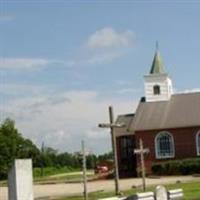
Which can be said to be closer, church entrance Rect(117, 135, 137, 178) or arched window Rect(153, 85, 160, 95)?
church entrance Rect(117, 135, 137, 178)

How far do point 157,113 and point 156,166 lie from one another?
215 inches

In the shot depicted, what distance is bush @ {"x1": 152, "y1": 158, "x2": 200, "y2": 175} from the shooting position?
199 feet

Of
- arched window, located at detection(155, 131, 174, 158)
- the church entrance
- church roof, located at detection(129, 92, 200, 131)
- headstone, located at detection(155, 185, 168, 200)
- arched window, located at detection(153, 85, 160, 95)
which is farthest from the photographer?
arched window, located at detection(153, 85, 160, 95)

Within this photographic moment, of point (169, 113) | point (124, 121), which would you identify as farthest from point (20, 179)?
point (124, 121)

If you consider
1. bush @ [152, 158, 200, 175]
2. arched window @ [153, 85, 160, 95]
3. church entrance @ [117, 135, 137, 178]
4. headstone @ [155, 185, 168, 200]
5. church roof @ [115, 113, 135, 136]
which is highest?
arched window @ [153, 85, 160, 95]

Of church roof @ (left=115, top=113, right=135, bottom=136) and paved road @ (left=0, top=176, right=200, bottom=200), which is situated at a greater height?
church roof @ (left=115, top=113, right=135, bottom=136)

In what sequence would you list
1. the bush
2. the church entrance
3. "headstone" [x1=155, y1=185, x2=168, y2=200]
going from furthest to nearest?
the church entrance
the bush
"headstone" [x1=155, y1=185, x2=168, y2=200]

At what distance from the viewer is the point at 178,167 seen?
202 feet

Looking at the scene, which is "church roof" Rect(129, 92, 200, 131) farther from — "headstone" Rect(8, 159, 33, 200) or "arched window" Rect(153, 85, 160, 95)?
"headstone" Rect(8, 159, 33, 200)

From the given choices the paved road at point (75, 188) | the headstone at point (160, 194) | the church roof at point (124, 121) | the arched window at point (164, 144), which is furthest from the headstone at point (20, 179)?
the church roof at point (124, 121)

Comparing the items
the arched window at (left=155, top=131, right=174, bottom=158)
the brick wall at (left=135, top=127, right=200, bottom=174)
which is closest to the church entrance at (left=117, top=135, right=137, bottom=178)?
the brick wall at (left=135, top=127, right=200, bottom=174)

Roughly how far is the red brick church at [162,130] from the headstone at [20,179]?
5318 centimetres

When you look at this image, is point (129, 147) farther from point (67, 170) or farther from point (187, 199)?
point (67, 170)

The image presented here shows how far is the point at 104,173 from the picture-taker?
6812cm
